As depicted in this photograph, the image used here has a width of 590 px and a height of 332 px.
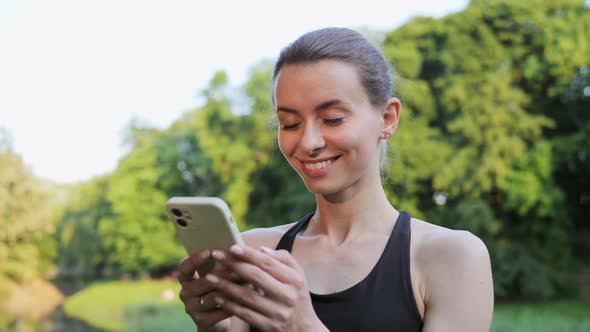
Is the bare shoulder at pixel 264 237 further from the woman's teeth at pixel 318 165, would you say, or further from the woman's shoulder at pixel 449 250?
the woman's shoulder at pixel 449 250

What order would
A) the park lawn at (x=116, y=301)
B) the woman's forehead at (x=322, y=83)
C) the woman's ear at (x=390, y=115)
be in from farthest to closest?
the park lawn at (x=116, y=301) → the woman's ear at (x=390, y=115) → the woman's forehead at (x=322, y=83)

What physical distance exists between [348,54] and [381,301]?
65cm

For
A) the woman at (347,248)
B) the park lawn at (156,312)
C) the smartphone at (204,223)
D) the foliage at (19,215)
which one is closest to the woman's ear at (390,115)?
the woman at (347,248)

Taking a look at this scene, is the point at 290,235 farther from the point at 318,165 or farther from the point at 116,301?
the point at 116,301

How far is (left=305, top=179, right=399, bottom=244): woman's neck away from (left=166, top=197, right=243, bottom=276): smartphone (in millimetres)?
472

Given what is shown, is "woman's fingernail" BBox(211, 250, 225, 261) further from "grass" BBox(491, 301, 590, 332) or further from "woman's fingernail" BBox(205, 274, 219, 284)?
"grass" BBox(491, 301, 590, 332)

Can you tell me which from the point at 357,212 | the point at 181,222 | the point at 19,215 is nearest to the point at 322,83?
the point at 357,212

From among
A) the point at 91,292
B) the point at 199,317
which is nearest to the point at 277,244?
the point at 199,317

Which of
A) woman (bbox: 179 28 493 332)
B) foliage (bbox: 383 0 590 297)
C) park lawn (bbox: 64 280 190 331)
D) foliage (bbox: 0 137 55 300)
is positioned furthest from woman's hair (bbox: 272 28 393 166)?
foliage (bbox: 0 137 55 300)

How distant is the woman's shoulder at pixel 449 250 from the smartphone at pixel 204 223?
0.51 metres

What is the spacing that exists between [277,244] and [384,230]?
353 millimetres

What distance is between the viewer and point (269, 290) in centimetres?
140

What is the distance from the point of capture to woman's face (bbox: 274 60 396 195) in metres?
1.71

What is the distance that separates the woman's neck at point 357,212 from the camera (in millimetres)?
1874
